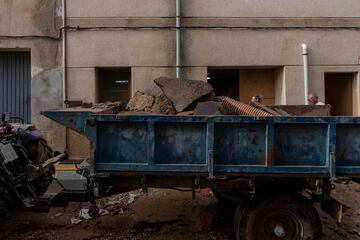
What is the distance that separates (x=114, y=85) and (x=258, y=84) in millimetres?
3911

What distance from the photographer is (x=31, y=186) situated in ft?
17.0

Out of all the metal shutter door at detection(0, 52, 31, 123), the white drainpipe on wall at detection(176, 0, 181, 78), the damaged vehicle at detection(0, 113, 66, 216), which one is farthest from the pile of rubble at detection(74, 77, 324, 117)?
the metal shutter door at detection(0, 52, 31, 123)

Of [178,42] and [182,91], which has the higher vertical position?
[178,42]

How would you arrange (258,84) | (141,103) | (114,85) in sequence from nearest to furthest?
(141,103), (114,85), (258,84)

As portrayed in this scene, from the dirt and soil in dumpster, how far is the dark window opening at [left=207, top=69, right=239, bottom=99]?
522cm

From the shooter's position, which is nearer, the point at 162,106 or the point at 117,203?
the point at 162,106

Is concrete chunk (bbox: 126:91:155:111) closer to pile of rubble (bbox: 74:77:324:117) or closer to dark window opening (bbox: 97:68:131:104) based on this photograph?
pile of rubble (bbox: 74:77:324:117)

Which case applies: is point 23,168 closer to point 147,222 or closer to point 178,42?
point 147,222

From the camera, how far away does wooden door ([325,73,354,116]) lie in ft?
36.4

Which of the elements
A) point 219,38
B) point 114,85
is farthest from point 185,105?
point 114,85

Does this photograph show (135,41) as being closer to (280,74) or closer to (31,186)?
(280,74)

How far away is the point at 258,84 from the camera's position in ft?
36.4

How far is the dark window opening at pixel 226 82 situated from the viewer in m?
11.4

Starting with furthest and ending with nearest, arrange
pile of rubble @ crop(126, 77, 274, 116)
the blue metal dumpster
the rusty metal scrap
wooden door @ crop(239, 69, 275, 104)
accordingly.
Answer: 1. wooden door @ crop(239, 69, 275, 104)
2. pile of rubble @ crop(126, 77, 274, 116)
3. the rusty metal scrap
4. the blue metal dumpster
